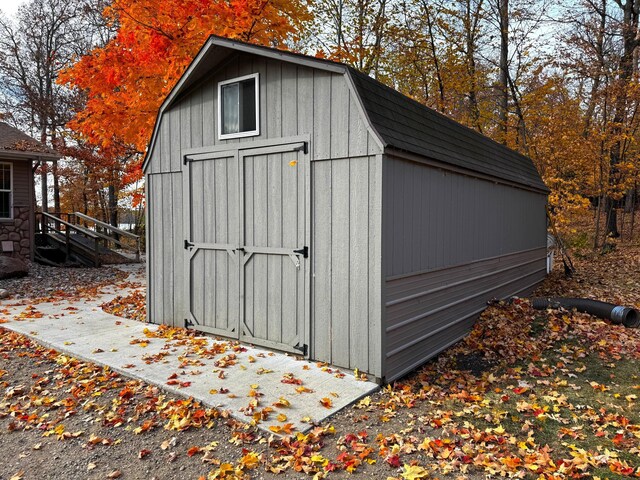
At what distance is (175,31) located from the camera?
8258 millimetres

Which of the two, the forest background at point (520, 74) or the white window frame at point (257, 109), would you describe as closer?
the white window frame at point (257, 109)

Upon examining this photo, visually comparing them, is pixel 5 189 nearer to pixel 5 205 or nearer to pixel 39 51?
pixel 5 205

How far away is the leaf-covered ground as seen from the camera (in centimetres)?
304

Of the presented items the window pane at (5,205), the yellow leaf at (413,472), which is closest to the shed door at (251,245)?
the yellow leaf at (413,472)

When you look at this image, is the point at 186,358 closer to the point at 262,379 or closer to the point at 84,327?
the point at 262,379

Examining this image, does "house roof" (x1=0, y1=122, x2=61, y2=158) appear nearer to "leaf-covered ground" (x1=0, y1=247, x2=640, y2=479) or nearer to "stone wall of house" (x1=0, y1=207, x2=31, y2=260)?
"stone wall of house" (x1=0, y1=207, x2=31, y2=260)

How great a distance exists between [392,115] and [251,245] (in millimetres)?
2246

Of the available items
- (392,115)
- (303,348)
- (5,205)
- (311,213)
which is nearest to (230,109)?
(311,213)

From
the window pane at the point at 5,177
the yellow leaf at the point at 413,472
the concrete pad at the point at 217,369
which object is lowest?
the yellow leaf at the point at 413,472

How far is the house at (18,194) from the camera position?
1212cm

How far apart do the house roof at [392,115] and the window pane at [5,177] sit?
8.27 metres

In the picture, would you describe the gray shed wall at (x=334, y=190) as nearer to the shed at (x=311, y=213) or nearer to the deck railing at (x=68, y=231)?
the shed at (x=311, y=213)

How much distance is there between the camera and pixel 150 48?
330 inches

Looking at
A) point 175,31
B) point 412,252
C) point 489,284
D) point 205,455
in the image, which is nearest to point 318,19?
point 175,31
